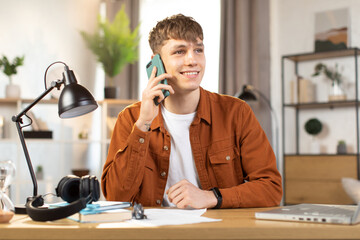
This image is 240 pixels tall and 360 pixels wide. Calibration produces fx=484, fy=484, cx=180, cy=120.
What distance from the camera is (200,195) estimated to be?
162 cm

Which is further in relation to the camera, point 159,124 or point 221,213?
point 159,124

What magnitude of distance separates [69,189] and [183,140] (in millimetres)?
818

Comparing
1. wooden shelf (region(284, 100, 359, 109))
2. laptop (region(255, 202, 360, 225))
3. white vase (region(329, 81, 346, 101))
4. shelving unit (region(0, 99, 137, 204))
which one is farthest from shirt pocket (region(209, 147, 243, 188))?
shelving unit (region(0, 99, 137, 204))

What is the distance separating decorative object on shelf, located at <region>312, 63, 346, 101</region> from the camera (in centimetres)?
429

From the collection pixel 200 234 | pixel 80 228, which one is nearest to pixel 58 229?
pixel 80 228

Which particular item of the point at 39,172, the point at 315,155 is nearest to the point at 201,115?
the point at 315,155

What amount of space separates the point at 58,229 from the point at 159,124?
3.36ft

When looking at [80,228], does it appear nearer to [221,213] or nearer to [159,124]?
[221,213]

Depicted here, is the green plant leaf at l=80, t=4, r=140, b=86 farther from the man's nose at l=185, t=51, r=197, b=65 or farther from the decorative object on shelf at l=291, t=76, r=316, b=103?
the man's nose at l=185, t=51, r=197, b=65

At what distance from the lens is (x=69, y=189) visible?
134cm

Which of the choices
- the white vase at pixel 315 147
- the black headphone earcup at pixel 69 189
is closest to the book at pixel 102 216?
the black headphone earcup at pixel 69 189

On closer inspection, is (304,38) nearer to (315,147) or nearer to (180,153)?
(315,147)

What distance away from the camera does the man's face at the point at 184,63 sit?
6.73 ft

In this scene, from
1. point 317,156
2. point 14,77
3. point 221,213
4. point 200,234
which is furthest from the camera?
point 14,77
